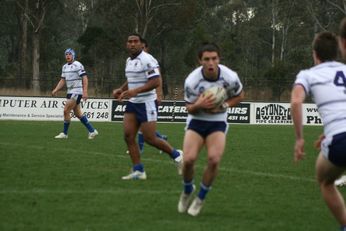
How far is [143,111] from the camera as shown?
36.1 feet

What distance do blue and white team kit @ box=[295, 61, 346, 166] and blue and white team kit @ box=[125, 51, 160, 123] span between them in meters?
4.86

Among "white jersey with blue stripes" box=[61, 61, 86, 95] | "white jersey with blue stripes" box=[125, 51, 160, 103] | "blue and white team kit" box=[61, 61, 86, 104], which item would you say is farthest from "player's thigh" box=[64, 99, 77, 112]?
"white jersey with blue stripes" box=[125, 51, 160, 103]

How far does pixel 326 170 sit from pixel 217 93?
1.87 meters

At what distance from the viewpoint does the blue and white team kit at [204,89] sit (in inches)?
319

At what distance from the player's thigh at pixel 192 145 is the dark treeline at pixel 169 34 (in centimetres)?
3546

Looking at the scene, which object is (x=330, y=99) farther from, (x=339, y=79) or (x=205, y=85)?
(x=205, y=85)

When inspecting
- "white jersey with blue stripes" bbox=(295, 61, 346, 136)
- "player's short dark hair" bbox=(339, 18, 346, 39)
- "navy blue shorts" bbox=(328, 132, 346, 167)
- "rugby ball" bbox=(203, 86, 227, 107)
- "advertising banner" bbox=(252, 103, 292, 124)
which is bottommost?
"advertising banner" bbox=(252, 103, 292, 124)

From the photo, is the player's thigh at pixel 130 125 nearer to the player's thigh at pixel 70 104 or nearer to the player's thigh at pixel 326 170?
the player's thigh at pixel 326 170

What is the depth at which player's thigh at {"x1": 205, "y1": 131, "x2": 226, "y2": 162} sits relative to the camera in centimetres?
794

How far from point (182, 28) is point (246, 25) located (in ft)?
35.6

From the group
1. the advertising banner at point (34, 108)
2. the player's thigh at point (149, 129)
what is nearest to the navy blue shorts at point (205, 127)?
the player's thigh at point (149, 129)

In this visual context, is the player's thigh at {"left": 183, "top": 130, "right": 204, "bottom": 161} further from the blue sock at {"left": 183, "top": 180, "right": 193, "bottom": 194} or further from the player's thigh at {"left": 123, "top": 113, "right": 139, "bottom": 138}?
the player's thigh at {"left": 123, "top": 113, "right": 139, "bottom": 138}

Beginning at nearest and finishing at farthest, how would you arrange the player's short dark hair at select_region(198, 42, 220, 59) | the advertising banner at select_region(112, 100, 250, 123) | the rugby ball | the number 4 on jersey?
the number 4 on jersey
the rugby ball
the player's short dark hair at select_region(198, 42, 220, 59)
the advertising banner at select_region(112, 100, 250, 123)

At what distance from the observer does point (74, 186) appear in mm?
10031
